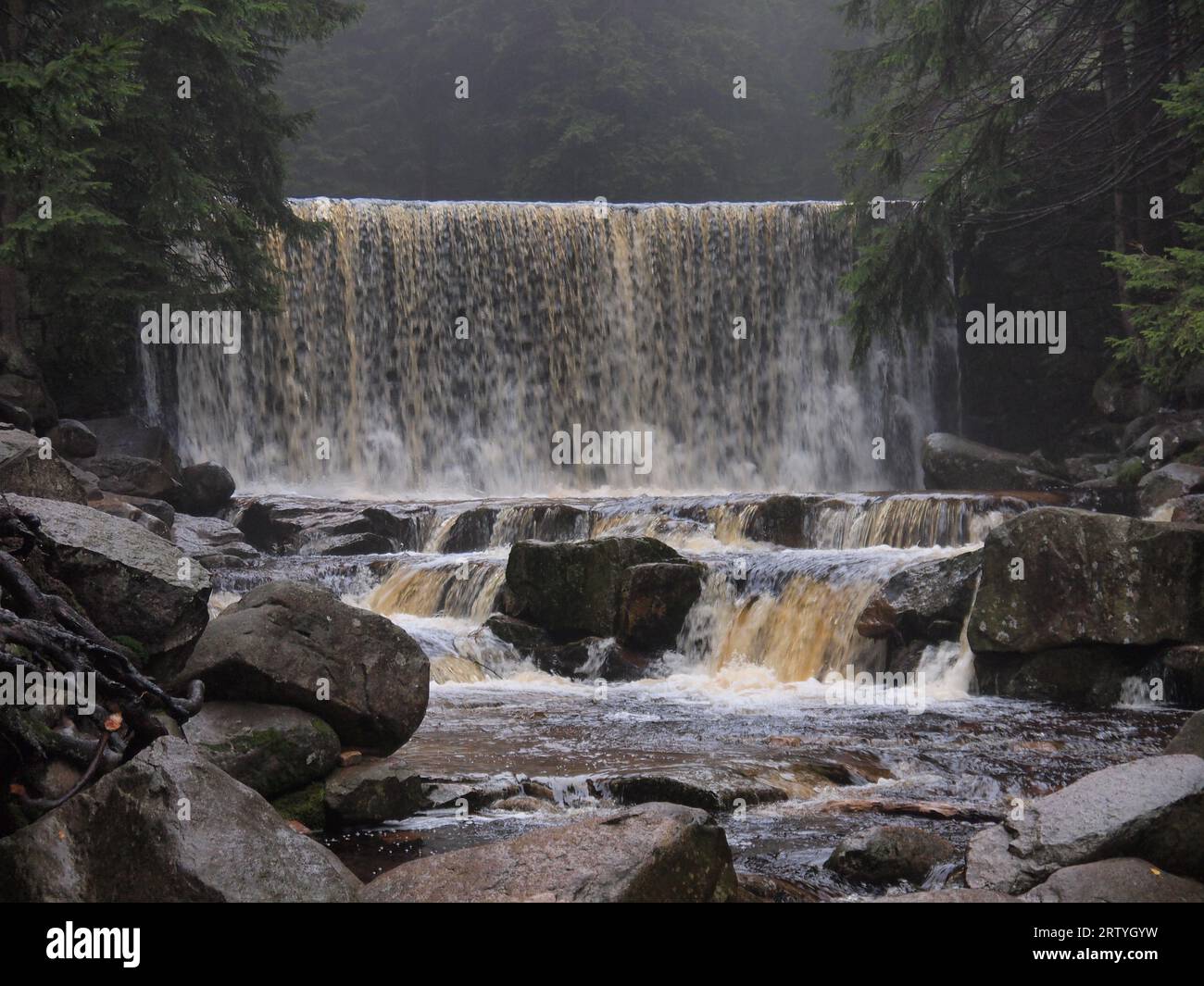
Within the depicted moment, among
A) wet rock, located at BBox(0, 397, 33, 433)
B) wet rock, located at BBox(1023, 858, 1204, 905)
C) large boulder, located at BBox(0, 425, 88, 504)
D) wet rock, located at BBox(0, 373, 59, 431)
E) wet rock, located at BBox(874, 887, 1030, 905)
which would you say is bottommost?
wet rock, located at BBox(1023, 858, 1204, 905)

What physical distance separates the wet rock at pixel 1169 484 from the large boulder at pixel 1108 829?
10.3 meters

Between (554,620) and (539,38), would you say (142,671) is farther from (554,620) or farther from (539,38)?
(539,38)

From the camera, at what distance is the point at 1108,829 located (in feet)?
16.9

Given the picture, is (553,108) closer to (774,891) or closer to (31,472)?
(31,472)

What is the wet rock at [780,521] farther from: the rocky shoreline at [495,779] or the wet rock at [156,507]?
the wet rock at [156,507]

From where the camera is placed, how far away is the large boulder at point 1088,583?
10328 millimetres

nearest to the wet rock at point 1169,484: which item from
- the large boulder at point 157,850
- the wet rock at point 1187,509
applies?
the wet rock at point 1187,509

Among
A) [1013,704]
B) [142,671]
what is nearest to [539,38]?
[1013,704]

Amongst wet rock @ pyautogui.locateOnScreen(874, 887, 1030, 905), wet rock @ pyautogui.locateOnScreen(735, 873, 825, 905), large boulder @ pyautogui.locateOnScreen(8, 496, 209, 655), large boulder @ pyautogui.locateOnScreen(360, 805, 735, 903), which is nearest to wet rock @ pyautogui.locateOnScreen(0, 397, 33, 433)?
large boulder @ pyautogui.locateOnScreen(8, 496, 209, 655)

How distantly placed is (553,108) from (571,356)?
19602mm

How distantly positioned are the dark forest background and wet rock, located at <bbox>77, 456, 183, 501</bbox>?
1040 inches

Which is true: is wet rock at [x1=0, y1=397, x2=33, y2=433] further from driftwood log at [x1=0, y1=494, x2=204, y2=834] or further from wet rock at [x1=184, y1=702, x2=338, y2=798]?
driftwood log at [x1=0, y1=494, x2=204, y2=834]

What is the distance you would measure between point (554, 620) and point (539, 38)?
3690cm

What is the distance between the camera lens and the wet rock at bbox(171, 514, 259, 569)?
15062mm
